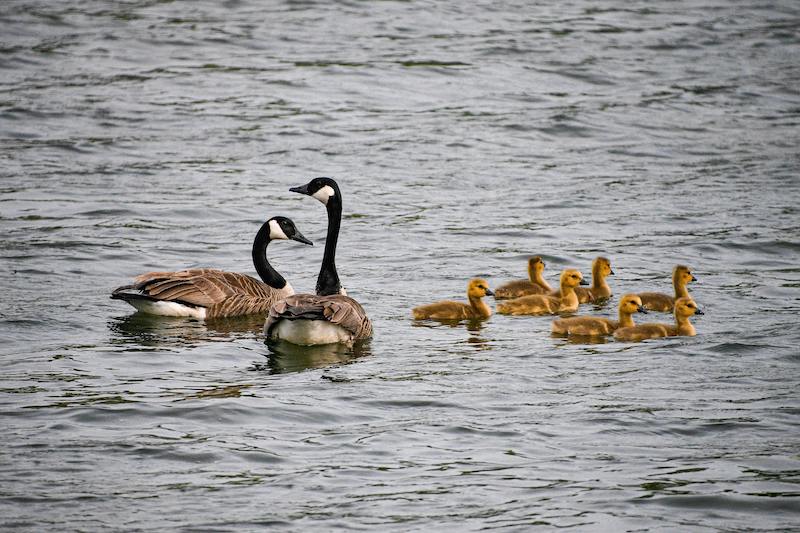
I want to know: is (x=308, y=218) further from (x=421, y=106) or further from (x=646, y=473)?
(x=646, y=473)

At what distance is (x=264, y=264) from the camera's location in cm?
1389

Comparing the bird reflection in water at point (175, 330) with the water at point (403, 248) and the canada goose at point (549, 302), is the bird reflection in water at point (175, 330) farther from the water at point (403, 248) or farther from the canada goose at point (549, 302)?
the canada goose at point (549, 302)

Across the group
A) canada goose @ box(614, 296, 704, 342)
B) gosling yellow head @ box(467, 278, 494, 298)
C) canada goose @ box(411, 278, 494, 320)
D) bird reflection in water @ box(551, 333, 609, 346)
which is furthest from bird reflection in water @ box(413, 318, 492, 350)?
canada goose @ box(614, 296, 704, 342)

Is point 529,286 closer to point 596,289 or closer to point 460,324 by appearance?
point 596,289

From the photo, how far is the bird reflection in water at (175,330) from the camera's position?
1225cm

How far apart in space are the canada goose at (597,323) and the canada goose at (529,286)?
4.61ft

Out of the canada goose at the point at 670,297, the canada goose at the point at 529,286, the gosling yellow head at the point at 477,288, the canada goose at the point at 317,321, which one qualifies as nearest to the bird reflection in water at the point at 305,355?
the canada goose at the point at 317,321

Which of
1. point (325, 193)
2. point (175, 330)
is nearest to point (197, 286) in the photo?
point (175, 330)

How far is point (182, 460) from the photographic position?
8.88 meters

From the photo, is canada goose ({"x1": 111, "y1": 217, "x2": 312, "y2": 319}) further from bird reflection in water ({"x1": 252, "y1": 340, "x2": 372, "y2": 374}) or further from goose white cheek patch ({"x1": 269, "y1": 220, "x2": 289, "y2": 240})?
bird reflection in water ({"x1": 252, "y1": 340, "x2": 372, "y2": 374})

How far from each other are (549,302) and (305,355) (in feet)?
9.24

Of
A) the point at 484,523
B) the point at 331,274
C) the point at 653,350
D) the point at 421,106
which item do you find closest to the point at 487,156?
the point at 421,106

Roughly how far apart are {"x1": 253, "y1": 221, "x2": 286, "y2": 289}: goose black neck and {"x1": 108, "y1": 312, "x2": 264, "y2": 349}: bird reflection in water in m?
0.45

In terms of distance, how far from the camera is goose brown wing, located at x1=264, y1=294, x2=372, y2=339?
38.5ft
